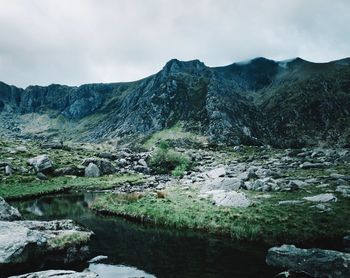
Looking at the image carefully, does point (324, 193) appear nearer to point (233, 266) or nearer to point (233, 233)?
point (233, 233)

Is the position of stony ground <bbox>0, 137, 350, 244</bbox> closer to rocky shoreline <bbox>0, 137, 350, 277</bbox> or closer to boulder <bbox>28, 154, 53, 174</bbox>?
rocky shoreline <bbox>0, 137, 350, 277</bbox>

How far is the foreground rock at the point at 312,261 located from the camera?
19609 mm

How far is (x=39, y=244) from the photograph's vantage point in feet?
81.6

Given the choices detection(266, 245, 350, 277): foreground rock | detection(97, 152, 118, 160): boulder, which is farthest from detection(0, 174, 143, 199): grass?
detection(266, 245, 350, 277): foreground rock

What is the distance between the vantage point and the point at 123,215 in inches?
1711

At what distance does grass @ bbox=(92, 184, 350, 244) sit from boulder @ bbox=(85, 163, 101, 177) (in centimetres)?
4205

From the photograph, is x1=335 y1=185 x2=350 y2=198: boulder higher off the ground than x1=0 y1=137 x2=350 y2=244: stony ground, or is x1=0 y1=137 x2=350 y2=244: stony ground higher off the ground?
x1=335 y1=185 x2=350 y2=198: boulder

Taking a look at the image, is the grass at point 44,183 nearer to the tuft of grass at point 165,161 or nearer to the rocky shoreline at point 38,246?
the tuft of grass at point 165,161

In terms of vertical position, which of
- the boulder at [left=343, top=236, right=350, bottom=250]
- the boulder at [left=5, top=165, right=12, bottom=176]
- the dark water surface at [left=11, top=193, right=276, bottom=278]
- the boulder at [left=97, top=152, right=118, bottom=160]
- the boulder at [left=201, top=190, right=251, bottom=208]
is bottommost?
the dark water surface at [left=11, top=193, right=276, bottom=278]

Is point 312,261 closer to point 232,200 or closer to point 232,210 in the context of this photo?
point 232,210

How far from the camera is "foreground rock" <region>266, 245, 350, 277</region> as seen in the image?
64.3 feet

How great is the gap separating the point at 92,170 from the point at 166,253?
217ft

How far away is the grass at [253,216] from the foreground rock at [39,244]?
36.1 ft

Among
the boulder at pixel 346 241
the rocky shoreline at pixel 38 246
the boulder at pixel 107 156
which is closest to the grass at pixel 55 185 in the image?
the boulder at pixel 107 156
